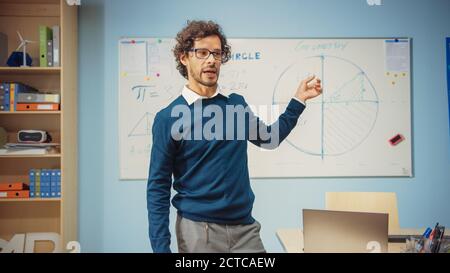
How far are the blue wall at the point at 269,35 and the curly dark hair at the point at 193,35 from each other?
0.15 meters

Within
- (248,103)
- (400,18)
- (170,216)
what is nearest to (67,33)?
(248,103)

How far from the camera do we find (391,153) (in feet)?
6.51

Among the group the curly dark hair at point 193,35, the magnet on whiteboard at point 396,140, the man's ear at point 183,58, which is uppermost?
the curly dark hair at point 193,35

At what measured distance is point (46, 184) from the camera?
1854 mm

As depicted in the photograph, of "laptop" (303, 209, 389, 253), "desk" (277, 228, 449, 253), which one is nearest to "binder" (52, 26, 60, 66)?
"desk" (277, 228, 449, 253)

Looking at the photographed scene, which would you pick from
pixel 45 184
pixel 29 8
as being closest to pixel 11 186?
pixel 45 184

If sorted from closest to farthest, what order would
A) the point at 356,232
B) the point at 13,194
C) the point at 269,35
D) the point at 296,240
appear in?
the point at 356,232
the point at 296,240
the point at 13,194
the point at 269,35

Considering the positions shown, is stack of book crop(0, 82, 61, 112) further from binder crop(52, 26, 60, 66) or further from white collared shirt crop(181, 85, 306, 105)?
white collared shirt crop(181, 85, 306, 105)

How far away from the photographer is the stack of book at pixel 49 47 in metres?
1.83

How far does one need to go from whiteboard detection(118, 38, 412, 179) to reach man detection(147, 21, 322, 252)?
46 cm

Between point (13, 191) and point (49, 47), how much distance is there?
74cm

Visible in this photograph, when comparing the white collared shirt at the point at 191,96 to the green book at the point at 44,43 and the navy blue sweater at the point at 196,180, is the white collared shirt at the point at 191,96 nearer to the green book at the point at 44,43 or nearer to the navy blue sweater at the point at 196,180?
the navy blue sweater at the point at 196,180

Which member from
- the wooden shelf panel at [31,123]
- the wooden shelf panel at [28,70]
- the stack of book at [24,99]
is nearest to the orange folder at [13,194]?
the wooden shelf panel at [31,123]

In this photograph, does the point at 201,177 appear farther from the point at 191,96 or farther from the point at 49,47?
the point at 49,47
